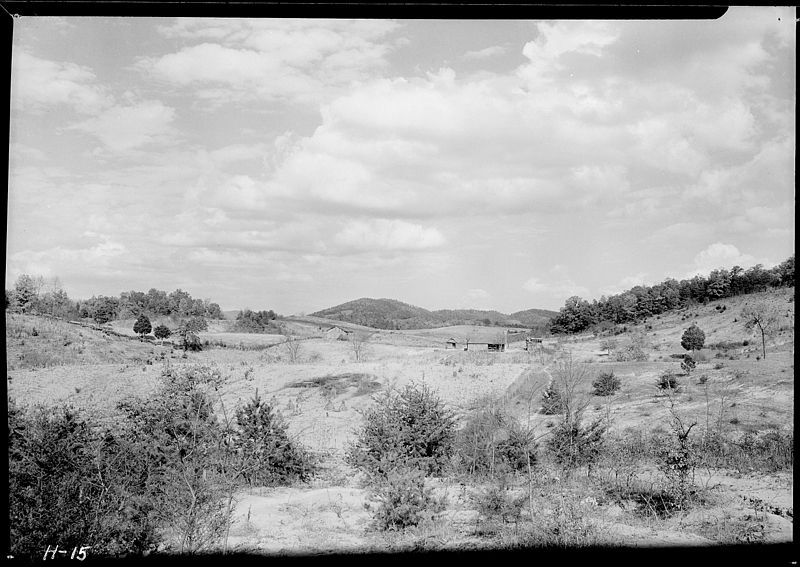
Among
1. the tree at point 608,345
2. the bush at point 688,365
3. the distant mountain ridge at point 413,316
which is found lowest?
the bush at point 688,365

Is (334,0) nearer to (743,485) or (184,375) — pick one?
(184,375)

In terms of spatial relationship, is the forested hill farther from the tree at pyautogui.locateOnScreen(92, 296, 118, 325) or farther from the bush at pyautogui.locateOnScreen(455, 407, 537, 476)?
the tree at pyautogui.locateOnScreen(92, 296, 118, 325)

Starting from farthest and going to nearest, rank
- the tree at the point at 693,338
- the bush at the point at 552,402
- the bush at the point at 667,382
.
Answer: the tree at the point at 693,338, the bush at the point at 667,382, the bush at the point at 552,402

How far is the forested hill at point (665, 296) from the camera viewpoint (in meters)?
7.20

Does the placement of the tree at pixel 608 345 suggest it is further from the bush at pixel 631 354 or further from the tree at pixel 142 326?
the tree at pixel 142 326

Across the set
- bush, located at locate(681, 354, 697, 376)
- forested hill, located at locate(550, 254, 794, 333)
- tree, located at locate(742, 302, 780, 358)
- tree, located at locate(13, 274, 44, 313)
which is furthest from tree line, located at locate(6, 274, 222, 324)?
tree, located at locate(742, 302, 780, 358)

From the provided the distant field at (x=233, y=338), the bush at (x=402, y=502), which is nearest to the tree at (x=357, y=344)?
the distant field at (x=233, y=338)

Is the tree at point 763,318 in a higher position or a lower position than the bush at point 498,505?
higher

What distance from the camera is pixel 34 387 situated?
692cm

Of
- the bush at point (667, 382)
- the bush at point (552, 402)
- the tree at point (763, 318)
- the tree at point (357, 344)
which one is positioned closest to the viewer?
the bush at point (552, 402)

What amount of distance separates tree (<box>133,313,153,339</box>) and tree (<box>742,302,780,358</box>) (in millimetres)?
7728

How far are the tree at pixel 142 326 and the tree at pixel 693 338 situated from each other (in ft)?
22.9

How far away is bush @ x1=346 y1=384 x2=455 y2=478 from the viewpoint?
6.38 metres

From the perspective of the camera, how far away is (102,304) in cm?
741
